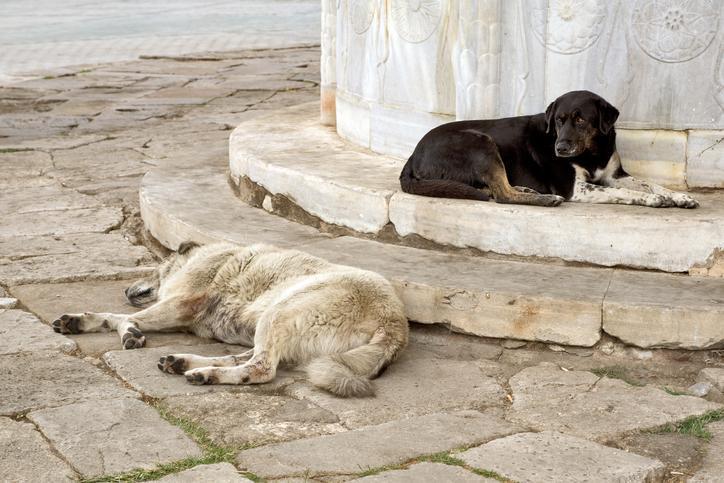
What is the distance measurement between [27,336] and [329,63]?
12.4 feet

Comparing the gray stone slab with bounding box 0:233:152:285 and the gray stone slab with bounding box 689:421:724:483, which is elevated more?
the gray stone slab with bounding box 689:421:724:483

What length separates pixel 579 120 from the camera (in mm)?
5305

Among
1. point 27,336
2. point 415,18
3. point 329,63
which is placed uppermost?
point 415,18

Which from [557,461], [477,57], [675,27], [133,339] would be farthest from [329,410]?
[675,27]

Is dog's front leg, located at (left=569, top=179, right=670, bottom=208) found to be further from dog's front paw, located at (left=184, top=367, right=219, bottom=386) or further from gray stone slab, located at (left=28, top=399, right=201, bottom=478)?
gray stone slab, located at (left=28, top=399, right=201, bottom=478)

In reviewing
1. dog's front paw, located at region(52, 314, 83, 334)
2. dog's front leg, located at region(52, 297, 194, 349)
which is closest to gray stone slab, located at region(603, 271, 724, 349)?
dog's front leg, located at region(52, 297, 194, 349)

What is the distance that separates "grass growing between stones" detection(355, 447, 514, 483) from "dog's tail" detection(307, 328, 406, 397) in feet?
1.88

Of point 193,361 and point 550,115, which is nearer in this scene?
point 193,361

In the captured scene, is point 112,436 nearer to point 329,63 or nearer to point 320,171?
point 320,171

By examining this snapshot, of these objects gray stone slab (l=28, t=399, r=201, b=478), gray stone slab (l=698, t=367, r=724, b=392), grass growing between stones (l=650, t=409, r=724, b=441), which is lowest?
gray stone slab (l=698, t=367, r=724, b=392)

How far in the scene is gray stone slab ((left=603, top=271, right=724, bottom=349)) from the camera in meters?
4.59

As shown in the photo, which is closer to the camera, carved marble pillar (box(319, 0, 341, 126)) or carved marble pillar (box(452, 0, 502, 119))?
carved marble pillar (box(452, 0, 502, 119))

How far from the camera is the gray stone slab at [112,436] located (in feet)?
11.8

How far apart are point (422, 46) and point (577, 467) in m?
3.44
